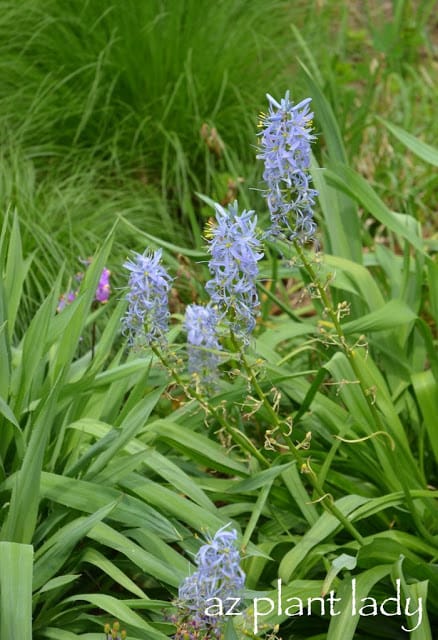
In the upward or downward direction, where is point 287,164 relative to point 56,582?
upward

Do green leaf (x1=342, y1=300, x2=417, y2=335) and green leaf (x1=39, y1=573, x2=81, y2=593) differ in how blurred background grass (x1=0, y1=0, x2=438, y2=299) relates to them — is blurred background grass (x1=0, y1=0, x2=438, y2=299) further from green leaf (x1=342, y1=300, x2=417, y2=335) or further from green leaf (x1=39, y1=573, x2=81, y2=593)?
green leaf (x1=39, y1=573, x2=81, y2=593)

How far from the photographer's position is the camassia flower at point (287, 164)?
1933mm

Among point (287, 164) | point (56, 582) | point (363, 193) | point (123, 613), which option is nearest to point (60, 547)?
point (56, 582)

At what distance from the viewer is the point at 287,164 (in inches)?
76.4

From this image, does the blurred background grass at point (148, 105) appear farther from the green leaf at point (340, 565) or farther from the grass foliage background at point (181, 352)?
the green leaf at point (340, 565)

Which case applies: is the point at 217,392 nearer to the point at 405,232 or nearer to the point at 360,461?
the point at 360,461

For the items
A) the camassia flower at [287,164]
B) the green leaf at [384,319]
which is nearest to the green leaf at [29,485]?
the camassia flower at [287,164]

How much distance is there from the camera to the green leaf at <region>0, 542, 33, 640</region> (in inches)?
77.4

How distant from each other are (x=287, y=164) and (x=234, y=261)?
0.67 feet

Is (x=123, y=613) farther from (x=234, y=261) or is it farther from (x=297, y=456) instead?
(x=234, y=261)

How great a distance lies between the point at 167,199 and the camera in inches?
172

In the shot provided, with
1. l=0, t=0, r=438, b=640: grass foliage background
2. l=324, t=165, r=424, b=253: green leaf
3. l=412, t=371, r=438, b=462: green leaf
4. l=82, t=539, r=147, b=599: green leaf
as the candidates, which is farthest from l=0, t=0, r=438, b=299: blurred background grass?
l=82, t=539, r=147, b=599: green leaf

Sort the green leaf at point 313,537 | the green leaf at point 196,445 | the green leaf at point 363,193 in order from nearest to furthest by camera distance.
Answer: the green leaf at point 313,537 → the green leaf at point 196,445 → the green leaf at point 363,193

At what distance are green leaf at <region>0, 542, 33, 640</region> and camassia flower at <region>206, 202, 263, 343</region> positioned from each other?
0.60 metres
